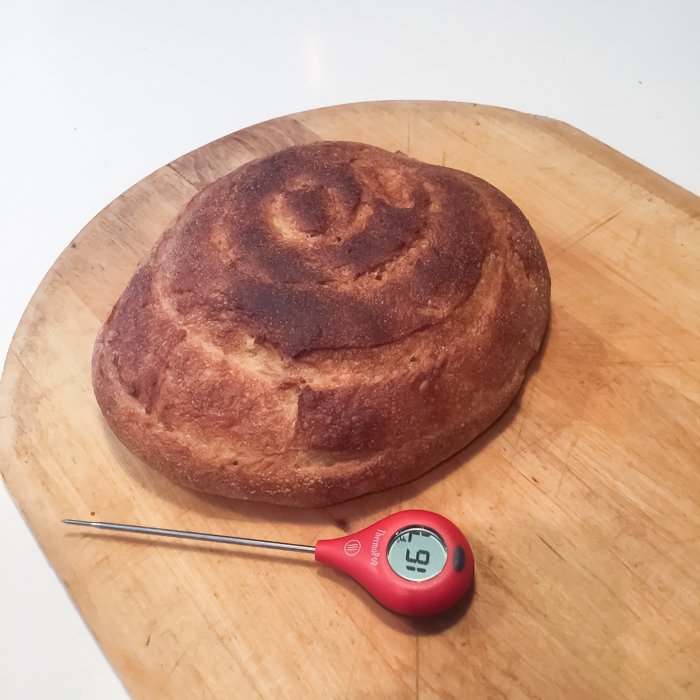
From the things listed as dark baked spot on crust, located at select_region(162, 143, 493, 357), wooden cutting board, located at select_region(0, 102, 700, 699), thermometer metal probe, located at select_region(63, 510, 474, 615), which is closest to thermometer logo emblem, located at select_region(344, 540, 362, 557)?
thermometer metal probe, located at select_region(63, 510, 474, 615)

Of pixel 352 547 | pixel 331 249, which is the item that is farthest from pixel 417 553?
pixel 331 249

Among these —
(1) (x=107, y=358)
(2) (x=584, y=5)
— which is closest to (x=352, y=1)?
(2) (x=584, y=5)

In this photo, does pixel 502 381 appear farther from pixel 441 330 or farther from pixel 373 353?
pixel 373 353

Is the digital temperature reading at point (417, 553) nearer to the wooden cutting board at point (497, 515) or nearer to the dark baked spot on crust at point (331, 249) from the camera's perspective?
the wooden cutting board at point (497, 515)

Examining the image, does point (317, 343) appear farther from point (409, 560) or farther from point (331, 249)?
point (409, 560)

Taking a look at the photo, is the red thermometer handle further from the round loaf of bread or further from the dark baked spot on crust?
the dark baked spot on crust

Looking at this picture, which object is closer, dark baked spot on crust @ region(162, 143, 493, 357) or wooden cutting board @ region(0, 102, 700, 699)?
wooden cutting board @ region(0, 102, 700, 699)

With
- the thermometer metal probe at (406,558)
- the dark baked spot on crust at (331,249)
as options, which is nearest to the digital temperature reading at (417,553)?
the thermometer metal probe at (406,558)
